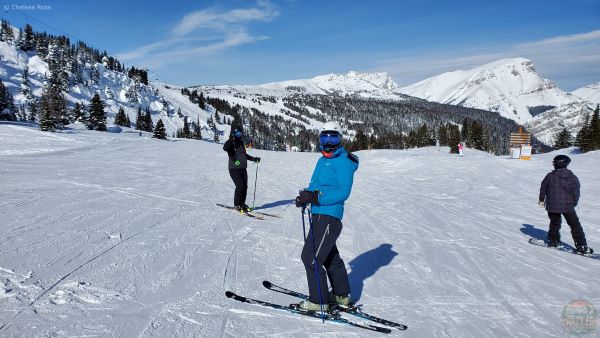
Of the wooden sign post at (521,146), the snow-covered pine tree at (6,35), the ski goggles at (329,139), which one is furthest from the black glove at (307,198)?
the snow-covered pine tree at (6,35)

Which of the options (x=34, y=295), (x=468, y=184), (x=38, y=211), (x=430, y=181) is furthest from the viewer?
(x=430, y=181)

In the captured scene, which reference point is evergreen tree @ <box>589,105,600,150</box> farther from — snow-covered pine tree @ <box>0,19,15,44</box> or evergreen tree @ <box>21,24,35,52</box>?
snow-covered pine tree @ <box>0,19,15,44</box>

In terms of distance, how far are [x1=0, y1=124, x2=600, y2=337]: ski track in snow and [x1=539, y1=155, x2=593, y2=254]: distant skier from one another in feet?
1.38

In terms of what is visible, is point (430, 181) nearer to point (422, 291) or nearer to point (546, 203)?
point (546, 203)

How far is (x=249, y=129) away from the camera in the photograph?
609 ft

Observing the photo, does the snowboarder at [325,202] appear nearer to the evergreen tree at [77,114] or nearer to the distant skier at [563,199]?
the distant skier at [563,199]

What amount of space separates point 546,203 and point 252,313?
263 inches

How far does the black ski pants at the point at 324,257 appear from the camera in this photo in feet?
14.1

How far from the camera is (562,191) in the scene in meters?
7.62

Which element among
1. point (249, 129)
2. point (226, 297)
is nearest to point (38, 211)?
point (226, 297)

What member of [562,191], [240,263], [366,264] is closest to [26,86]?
[240,263]

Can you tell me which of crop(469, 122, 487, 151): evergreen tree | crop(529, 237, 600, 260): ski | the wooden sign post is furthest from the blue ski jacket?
crop(469, 122, 487, 151): evergreen tree

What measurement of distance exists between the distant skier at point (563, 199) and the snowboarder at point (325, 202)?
568 cm

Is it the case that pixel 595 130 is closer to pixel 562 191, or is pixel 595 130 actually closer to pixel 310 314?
pixel 562 191
